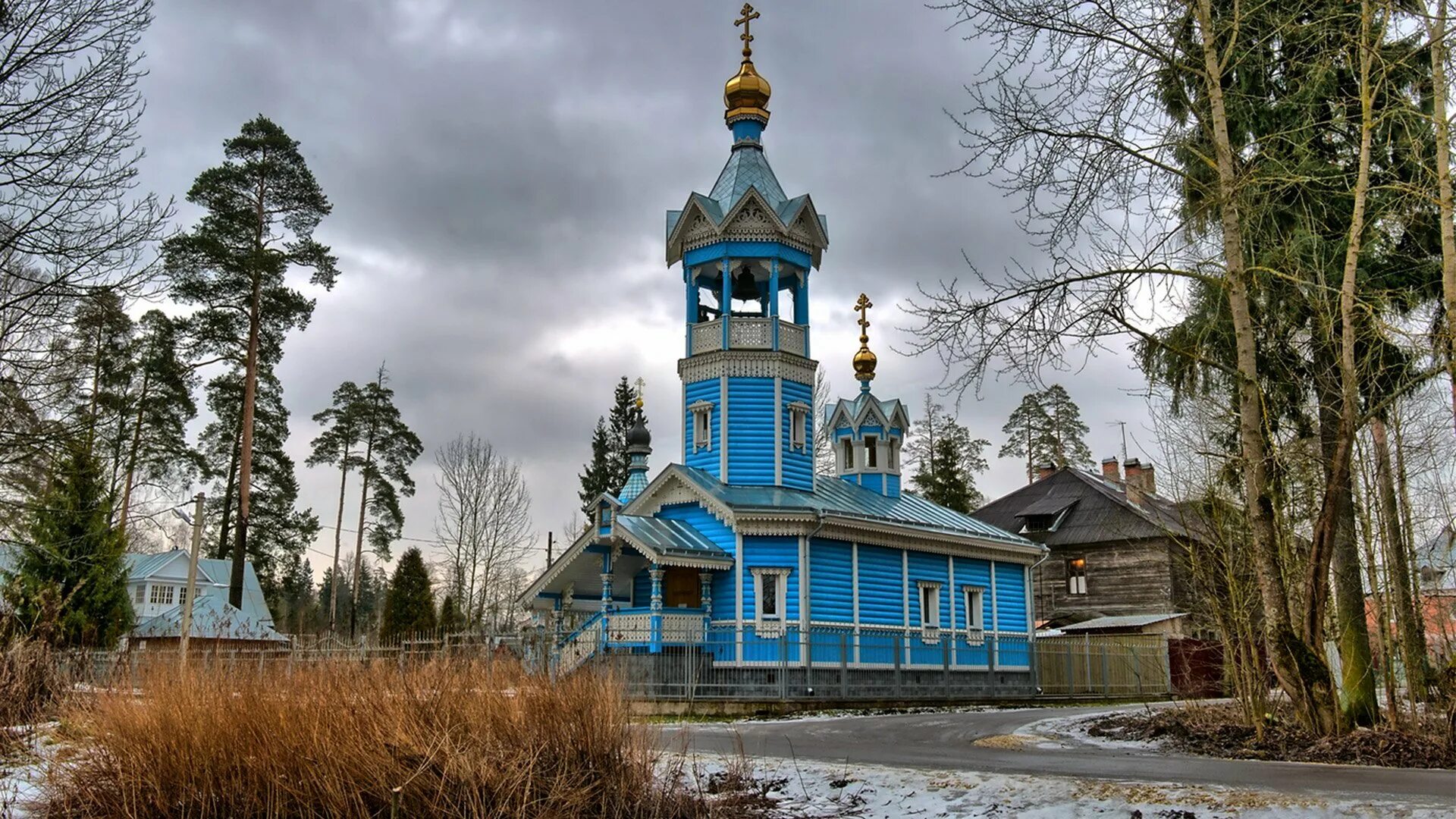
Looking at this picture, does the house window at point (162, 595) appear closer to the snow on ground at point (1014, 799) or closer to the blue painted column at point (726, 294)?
the blue painted column at point (726, 294)

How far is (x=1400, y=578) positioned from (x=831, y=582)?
45.0 feet

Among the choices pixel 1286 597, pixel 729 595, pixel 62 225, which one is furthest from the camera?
pixel 729 595

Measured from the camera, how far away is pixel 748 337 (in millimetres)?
26266

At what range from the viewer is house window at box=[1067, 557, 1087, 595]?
41562 millimetres

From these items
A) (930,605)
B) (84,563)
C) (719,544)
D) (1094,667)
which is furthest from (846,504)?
(84,563)

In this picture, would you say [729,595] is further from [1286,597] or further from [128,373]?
[128,373]

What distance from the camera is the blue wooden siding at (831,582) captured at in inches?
947

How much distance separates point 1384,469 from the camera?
11219mm

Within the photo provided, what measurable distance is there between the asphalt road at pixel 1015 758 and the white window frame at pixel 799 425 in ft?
33.3

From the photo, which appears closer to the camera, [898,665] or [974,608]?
[898,665]

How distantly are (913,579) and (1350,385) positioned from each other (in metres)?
16.7

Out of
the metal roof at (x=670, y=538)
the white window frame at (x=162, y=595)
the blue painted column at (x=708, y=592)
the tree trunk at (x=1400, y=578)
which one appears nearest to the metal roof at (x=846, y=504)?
the metal roof at (x=670, y=538)

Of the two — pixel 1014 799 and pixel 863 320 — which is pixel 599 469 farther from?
pixel 1014 799

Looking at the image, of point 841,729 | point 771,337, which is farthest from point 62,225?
point 771,337
